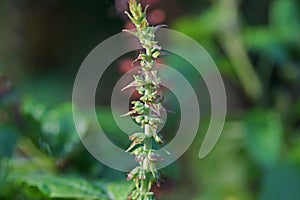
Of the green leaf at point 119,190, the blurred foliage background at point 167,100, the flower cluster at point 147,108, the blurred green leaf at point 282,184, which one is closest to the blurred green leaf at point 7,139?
the blurred foliage background at point 167,100

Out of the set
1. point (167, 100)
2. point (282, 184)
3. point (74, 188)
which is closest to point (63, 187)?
point (74, 188)

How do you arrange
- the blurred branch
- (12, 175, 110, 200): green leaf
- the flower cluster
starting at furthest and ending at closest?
1. the blurred branch
2. (12, 175, 110, 200): green leaf
3. the flower cluster

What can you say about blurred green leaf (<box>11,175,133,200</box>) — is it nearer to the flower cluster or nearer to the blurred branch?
the flower cluster

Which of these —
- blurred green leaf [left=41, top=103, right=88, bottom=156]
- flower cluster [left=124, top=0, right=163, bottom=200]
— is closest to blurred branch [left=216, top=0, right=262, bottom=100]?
blurred green leaf [left=41, top=103, right=88, bottom=156]

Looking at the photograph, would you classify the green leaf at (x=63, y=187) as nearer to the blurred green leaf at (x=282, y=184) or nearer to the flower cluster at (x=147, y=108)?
the flower cluster at (x=147, y=108)

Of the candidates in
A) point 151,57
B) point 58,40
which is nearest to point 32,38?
point 58,40

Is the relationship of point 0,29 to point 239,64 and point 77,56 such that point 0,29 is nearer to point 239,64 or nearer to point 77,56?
point 239,64

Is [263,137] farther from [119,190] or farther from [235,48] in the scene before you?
[119,190]
